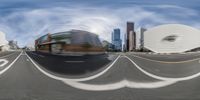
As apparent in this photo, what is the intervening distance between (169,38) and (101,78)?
103 cm

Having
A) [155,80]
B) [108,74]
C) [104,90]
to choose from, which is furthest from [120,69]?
[104,90]

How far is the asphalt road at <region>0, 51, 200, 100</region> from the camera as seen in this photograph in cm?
254

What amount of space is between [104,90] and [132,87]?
0.83 ft

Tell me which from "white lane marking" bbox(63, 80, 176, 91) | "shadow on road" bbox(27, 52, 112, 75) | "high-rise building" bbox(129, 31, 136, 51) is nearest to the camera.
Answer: "white lane marking" bbox(63, 80, 176, 91)

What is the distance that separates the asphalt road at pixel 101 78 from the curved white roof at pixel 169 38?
0.38 feet

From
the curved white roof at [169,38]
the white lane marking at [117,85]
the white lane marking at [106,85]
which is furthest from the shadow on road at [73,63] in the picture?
the curved white roof at [169,38]

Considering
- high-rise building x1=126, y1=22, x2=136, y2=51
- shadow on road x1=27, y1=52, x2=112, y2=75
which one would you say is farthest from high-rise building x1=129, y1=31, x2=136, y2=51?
shadow on road x1=27, y1=52, x2=112, y2=75

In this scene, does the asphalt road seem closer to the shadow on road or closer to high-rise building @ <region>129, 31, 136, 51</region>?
the shadow on road

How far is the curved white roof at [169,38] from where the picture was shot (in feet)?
10.1

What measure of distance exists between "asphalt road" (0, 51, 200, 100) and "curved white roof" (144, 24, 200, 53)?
0.12m

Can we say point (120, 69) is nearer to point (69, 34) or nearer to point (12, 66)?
point (69, 34)

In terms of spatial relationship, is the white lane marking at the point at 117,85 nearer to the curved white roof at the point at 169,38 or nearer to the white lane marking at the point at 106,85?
the white lane marking at the point at 106,85

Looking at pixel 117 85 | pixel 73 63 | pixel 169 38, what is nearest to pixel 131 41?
pixel 169 38

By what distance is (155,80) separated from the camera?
293cm
